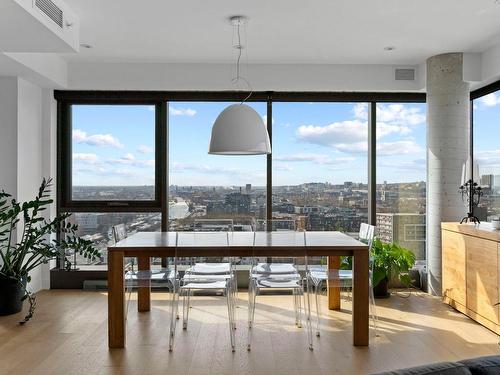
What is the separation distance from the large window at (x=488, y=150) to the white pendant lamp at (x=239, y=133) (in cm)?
268

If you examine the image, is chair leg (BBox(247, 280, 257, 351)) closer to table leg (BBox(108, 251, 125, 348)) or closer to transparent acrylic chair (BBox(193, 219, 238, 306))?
transparent acrylic chair (BBox(193, 219, 238, 306))

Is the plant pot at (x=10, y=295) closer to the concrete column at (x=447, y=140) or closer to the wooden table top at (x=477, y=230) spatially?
the wooden table top at (x=477, y=230)

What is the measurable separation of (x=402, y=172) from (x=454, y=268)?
161cm

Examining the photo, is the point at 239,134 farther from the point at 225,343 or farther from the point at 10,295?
Result: the point at 10,295

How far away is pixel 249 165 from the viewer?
6.12 meters

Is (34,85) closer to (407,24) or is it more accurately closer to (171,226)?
(171,226)

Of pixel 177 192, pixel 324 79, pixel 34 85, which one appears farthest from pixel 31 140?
pixel 324 79

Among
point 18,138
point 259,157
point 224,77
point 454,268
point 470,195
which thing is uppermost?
point 224,77

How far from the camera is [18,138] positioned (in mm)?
5301

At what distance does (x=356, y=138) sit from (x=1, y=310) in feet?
13.9

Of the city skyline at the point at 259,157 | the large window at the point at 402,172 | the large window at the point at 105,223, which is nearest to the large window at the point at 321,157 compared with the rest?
the city skyline at the point at 259,157

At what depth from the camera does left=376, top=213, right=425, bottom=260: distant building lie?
613 cm

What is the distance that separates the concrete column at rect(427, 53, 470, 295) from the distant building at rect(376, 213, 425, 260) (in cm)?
69

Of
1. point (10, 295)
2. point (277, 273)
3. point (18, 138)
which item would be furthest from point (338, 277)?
point (18, 138)
